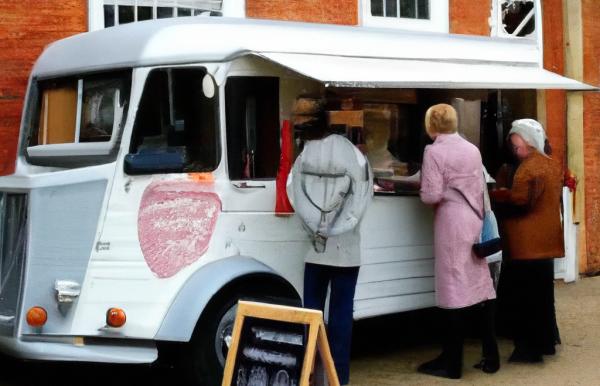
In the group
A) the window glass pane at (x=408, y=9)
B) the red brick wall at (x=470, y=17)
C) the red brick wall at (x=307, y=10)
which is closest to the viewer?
the red brick wall at (x=307, y=10)

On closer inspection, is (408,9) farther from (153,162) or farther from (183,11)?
(153,162)

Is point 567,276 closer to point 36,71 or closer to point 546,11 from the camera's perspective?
point 546,11

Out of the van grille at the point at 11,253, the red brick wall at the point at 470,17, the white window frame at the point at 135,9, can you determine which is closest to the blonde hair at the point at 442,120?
the van grille at the point at 11,253

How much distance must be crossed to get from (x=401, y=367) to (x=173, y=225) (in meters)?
2.30

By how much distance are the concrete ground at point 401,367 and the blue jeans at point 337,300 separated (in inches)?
19.7

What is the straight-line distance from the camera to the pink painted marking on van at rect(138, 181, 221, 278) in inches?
256

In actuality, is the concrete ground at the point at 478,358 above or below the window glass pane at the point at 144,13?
below

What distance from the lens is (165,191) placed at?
21.6ft

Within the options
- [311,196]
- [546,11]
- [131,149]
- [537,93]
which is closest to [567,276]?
[546,11]

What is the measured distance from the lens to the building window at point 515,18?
40.6 ft

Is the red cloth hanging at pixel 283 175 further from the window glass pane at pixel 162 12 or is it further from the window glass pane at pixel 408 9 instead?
the window glass pane at pixel 408 9

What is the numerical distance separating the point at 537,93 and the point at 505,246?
164cm

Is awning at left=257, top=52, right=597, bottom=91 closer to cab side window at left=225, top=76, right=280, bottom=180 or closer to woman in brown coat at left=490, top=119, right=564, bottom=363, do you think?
cab side window at left=225, top=76, right=280, bottom=180

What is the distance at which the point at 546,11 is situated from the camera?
41.6 feet
